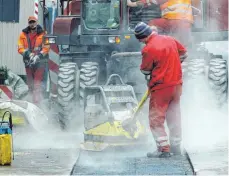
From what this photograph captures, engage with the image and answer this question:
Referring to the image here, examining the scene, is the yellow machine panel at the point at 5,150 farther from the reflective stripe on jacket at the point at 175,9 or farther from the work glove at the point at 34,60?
the work glove at the point at 34,60

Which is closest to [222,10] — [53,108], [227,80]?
[227,80]

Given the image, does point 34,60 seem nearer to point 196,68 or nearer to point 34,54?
point 34,54

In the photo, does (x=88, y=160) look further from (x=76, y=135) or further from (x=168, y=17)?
(x=168, y=17)

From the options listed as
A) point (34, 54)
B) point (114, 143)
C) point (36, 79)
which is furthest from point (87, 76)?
point (36, 79)

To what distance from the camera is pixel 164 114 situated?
10852 mm

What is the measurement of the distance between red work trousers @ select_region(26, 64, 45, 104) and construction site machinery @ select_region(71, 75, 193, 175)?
422cm

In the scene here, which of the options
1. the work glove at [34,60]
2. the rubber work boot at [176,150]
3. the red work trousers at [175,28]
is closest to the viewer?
the rubber work boot at [176,150]

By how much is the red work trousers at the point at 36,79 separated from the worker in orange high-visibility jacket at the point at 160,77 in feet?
20.2

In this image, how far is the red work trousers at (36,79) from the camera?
16812mm

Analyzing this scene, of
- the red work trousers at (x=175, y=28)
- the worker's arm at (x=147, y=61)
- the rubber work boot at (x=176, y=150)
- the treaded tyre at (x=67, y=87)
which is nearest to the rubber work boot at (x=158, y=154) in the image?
the rubber work boot at (x=176, y=150)

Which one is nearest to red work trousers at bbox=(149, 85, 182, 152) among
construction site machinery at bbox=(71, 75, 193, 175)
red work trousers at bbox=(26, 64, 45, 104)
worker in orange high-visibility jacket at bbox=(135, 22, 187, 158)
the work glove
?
worker in orange high-visibility jacket at bbox=(135, 22, 187, 158)

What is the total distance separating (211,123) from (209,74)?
788 millimetres

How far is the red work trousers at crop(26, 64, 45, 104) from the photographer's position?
55.2ft

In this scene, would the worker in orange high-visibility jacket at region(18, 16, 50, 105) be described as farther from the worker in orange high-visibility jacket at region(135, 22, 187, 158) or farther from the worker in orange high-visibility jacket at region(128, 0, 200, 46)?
the worker in orange high-visibility jacket at region(135, 22, 187, 158)
